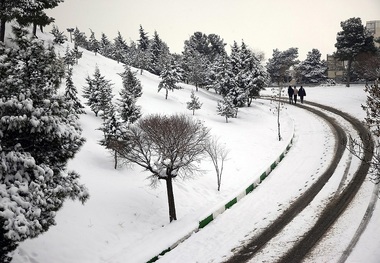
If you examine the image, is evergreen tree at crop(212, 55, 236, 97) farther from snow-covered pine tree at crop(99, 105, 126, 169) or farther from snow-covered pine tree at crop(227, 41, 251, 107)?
snow-covered pine tree at crop(99, 105, 126, 169)

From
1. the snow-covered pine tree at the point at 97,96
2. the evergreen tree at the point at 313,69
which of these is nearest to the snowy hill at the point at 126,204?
the snow-covered pine tree at the point at 97,96

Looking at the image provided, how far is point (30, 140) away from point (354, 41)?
52.3 metres

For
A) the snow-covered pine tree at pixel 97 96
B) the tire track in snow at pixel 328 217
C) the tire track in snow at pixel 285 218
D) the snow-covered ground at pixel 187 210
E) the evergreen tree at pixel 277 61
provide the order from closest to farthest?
the tire track in snow at pixel 328 217 → the tire track in snow at pixel 285 218 → the snow-covered ground at pixel 187 210 → the snow-covered pine tree at pixel 97 96 → the evergreen tree at pixel 277 61

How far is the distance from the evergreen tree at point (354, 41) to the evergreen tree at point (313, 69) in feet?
68.6

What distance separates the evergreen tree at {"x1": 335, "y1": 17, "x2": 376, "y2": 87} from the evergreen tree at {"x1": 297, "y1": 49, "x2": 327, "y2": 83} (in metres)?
20.9

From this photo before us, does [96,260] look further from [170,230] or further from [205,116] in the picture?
[205,116]

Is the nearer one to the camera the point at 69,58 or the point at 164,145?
the point at 164,145

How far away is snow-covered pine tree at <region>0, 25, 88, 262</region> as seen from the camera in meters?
8.00

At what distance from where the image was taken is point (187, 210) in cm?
1819

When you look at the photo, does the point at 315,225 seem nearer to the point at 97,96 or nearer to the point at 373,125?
the point at 373,125

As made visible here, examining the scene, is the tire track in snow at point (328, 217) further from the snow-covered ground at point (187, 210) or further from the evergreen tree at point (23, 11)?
the evergreen tree at point (23, 11)

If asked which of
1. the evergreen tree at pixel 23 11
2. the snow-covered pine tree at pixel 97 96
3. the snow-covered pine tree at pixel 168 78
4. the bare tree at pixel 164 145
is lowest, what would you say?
the bare tree at pixel 164 145

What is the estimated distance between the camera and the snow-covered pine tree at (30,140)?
8.00 meters

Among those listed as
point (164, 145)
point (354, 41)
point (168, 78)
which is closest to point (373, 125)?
point (164, 145)
